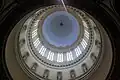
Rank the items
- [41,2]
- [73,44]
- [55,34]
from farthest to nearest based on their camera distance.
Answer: [55,34], [73,44], [41,2]

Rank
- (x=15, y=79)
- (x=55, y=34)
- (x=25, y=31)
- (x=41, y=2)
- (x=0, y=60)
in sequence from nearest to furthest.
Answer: (x=41, y=2) → (x=0, y=60) → (x=15, y=79) → (x=25, y=31) → (x=55, y=34)

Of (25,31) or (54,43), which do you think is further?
(54,43)

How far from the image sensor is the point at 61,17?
1097 inches

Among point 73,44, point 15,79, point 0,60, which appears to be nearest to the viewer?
point 0,60

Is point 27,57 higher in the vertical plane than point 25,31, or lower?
lower

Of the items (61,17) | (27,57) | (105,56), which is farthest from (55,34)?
(105,56)

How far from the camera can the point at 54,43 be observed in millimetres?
25641

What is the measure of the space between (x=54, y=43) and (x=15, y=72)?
9.80 metres

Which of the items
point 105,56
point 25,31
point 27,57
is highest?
point 25,31

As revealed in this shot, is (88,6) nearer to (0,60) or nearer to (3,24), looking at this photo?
(3,24)

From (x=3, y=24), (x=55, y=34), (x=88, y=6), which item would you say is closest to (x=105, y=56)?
(x=88, y=6)

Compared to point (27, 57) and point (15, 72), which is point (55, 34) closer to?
point (27, 57)

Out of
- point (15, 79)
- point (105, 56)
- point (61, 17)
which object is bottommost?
point (15, 79)

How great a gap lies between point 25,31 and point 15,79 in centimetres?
495
